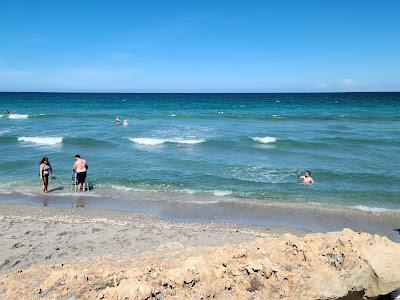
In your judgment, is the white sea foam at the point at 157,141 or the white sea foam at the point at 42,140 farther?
the white sea foam at the point at 157,141

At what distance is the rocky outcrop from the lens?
3969 millimetres

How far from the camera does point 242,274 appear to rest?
4176 millimetres

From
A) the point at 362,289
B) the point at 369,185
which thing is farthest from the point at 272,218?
the point at 362,289

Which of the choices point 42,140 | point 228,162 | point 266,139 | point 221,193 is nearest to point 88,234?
point 221,193

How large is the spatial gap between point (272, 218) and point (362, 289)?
26.0 feet

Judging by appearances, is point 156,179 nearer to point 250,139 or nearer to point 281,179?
point 281,179

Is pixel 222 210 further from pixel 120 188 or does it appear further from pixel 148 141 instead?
pixel 148 141

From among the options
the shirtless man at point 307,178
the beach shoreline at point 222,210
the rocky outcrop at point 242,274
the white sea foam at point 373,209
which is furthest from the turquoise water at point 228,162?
the rocky outcrop at point 242,274

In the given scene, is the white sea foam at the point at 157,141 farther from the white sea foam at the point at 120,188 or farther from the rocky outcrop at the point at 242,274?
the rocky outcrop at the point at 242,274

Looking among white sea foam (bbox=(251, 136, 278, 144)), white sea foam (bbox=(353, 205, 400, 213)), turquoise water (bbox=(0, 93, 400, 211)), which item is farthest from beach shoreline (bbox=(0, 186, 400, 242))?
white sea foam (bbox=(251, 136, 278, 144))

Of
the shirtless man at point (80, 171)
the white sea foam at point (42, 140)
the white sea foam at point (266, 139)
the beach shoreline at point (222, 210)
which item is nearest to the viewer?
the beach shoreline at point (222, 210)

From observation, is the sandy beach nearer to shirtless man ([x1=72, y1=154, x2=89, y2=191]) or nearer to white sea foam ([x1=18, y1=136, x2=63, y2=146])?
shirtless man ([x1=72, y1=154, x2=89, y2=191])

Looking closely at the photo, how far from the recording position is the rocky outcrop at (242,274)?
13.0 feet

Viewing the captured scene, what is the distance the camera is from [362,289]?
180 inches
